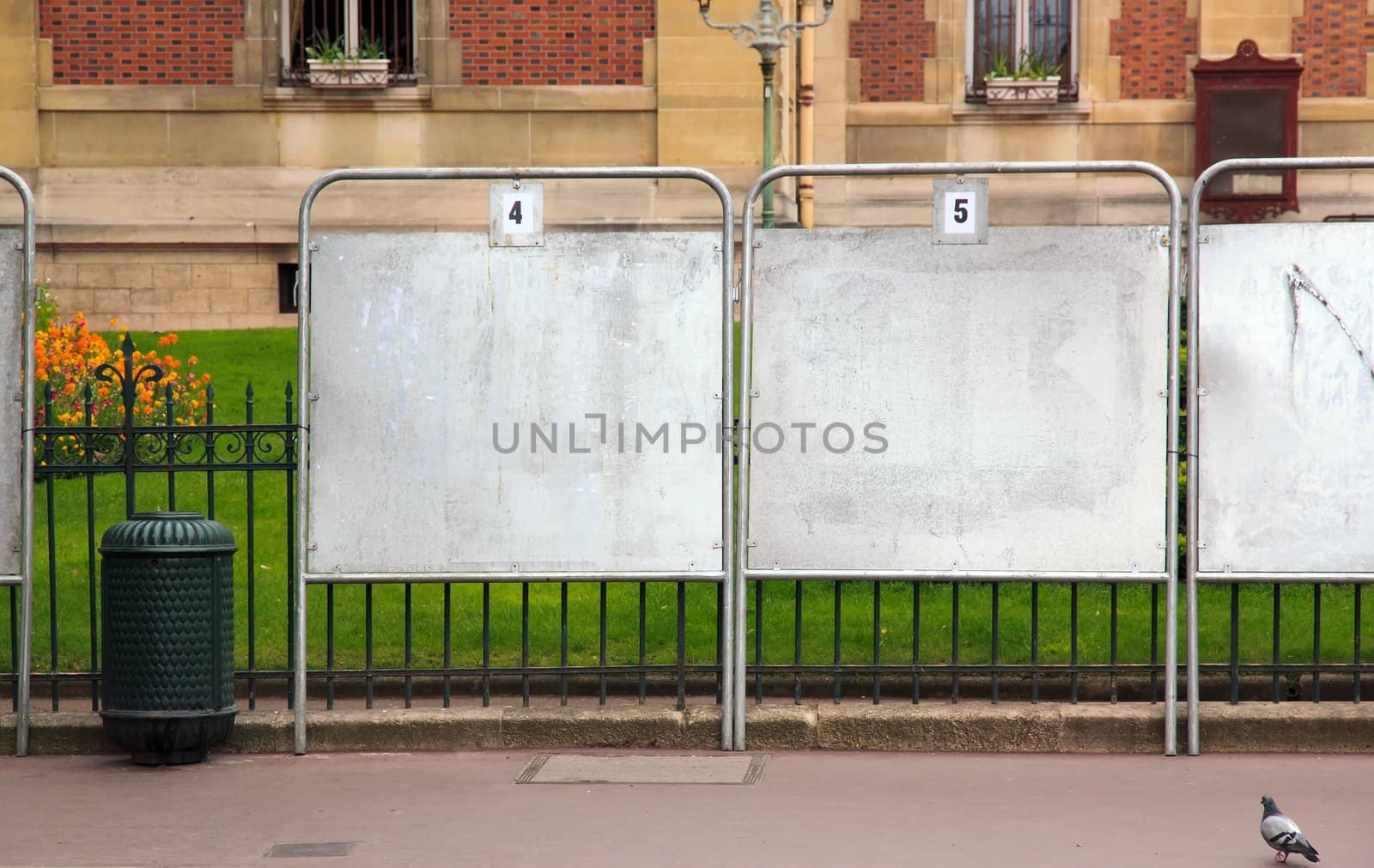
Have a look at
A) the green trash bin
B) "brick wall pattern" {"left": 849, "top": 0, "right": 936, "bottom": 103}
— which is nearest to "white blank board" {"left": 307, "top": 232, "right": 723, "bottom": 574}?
the green trash bin

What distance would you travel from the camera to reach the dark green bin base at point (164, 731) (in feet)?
23.4

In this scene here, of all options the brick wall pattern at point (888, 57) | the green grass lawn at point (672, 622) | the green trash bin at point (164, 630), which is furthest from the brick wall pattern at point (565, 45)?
the green trash bin at point (164, 630)

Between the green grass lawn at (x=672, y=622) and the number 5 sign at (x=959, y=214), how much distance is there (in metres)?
2.17

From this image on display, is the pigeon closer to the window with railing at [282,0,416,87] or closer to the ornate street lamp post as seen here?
the ornate street lamp post

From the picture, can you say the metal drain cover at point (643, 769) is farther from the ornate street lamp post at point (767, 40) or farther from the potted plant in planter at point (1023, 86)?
the potted plant in planter at point (1023, 86)

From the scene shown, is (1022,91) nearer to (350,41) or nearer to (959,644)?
(350,41)

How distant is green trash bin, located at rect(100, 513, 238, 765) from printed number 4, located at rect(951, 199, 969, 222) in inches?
127

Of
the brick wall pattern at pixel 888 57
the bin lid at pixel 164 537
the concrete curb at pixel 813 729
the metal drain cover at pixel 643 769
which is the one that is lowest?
the metal drain cover at pixel 643 769

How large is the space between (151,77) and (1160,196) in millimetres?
12087

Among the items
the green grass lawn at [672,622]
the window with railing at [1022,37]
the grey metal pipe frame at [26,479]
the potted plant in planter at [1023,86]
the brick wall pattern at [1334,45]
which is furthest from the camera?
the window with railing at [1022,37]

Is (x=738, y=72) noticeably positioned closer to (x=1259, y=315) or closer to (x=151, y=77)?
(x=151, y=77)

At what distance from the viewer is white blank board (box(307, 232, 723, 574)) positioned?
7.37m

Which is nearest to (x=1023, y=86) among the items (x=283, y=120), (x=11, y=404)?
(x=283, y=120)

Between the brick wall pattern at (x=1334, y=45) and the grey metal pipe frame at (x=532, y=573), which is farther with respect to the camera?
the brick wall pattern at (x=1334, y=45)
